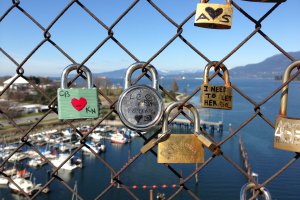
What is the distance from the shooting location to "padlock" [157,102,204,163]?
0.87 meters

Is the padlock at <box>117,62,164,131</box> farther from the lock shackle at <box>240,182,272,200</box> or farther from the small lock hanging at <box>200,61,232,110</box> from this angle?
the lock shackle at <box>240,182,272,200</box>

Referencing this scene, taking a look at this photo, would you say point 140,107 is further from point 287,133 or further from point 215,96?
point 287,133

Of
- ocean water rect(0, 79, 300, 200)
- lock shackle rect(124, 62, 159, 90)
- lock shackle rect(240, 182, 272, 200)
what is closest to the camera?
lock shackle rect(240, 182, 272, 200)

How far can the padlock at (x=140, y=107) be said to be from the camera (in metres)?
0.85

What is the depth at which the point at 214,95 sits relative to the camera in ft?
2.86

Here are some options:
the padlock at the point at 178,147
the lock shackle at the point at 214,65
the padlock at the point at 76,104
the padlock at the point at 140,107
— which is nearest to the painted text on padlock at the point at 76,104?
the padlock at the point at 76,104

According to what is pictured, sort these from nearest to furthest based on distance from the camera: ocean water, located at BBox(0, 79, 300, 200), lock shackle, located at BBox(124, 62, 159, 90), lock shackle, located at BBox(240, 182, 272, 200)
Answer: lock shackle, located at BBox(240, 182, 272, 200)
lock shackle, located at BBox(124, 62, 159, 90)
ocean water, located at BBox(0, 79, 300, 200)

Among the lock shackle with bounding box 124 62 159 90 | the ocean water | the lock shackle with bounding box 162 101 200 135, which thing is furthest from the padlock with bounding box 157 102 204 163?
the ocean water

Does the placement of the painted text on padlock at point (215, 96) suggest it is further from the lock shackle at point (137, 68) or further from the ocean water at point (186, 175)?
the ocean water at point (186, 175)

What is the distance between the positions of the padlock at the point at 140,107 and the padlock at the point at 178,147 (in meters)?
0.03

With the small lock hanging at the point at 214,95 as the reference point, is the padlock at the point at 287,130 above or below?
below

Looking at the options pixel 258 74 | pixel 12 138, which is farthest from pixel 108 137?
pixel 258 74

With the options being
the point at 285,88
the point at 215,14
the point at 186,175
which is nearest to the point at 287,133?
the point at 285,88

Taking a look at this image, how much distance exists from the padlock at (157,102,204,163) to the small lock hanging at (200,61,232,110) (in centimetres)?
8
